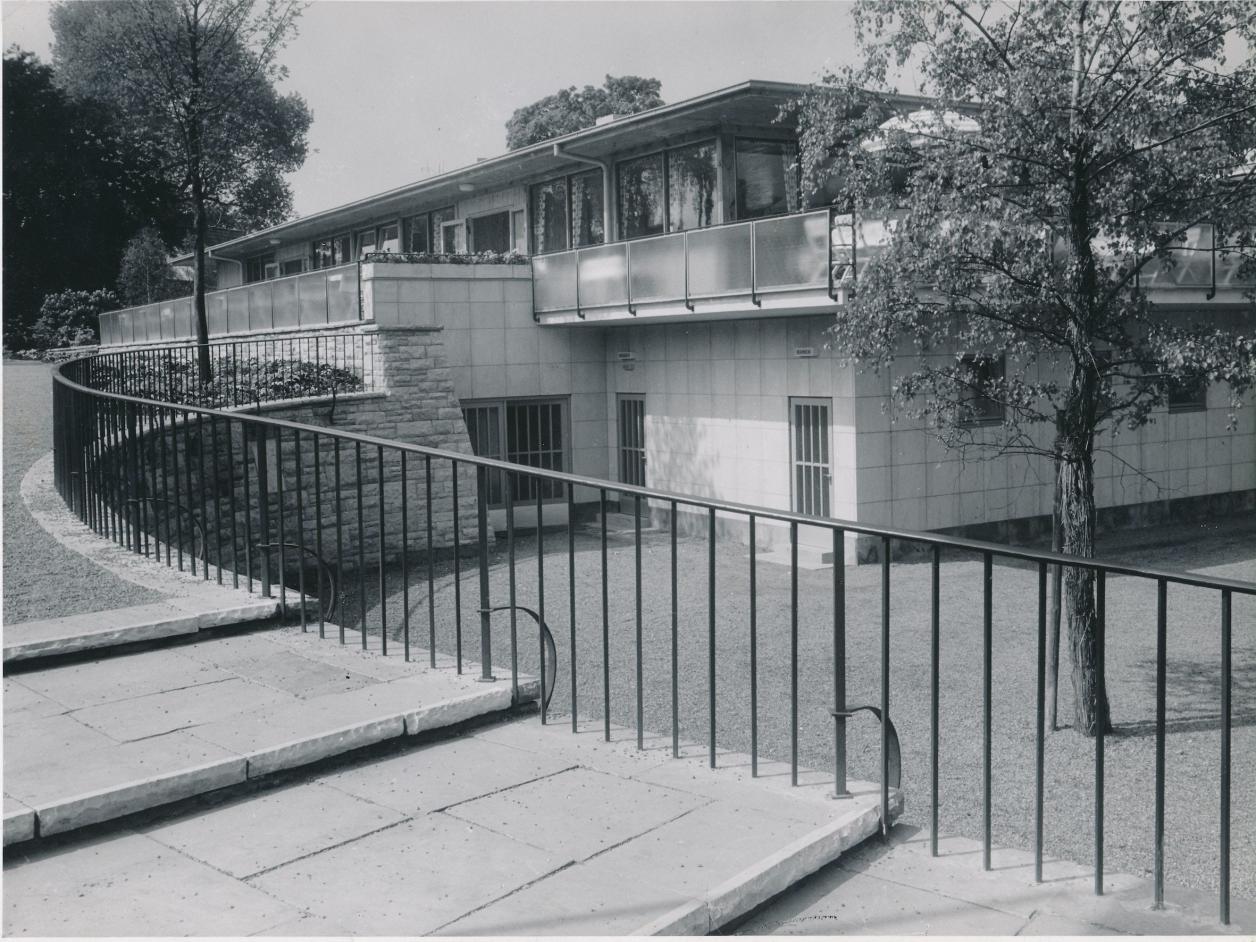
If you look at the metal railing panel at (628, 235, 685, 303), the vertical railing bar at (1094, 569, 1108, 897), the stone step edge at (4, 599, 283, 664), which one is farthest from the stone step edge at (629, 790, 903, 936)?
the metal railing panel at (628, 235, 685, 303)

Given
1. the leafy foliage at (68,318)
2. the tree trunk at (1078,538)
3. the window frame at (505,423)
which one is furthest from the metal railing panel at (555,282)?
the leafy foliage at (68,318)

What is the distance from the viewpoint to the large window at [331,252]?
32.6 meters

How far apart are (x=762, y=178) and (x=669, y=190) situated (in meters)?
1.84

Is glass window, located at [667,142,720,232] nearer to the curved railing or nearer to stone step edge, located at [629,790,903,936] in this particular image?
the curved railing

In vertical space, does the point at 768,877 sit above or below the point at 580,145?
below

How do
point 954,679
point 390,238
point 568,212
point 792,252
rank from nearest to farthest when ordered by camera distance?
point 954,679 < point 792,252 < point 568,212 < point 390,238

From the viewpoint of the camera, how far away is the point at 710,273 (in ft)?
55.5

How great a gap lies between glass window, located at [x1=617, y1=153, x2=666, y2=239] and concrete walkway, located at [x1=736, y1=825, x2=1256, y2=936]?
1797cm

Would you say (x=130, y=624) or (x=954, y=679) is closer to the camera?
(x=130, y=624)

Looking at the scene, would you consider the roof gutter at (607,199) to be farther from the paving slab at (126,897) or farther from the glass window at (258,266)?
the glass window at (258,266)

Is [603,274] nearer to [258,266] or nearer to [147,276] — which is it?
[147,276]

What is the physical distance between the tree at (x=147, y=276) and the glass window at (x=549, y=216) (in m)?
13.3

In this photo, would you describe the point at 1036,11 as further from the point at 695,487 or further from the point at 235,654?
the point at 695,487

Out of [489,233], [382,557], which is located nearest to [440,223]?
[489,233]
